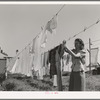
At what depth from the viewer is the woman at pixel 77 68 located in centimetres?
204

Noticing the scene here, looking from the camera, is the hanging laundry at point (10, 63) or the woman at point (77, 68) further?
the hanging laundry at point (10, 63)

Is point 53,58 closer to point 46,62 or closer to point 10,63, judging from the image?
point 46,62

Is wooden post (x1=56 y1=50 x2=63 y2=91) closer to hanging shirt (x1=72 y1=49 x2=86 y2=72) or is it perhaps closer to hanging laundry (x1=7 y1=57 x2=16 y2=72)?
hanging shirt (x1=72 y1=49 x2=86 y2=72)

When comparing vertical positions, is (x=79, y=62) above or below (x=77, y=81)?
above

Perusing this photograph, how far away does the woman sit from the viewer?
2.04 m

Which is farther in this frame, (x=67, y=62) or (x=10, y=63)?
(x=10, y=63)

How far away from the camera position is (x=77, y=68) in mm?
2045

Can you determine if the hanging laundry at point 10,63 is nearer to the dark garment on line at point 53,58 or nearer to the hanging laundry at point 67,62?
the dark garment on line at point 53,58

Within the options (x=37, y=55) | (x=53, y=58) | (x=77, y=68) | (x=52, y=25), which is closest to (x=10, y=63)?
(x=37, y=55)

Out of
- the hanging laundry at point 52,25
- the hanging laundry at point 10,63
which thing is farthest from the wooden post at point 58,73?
the hanging laundry at point 10,63

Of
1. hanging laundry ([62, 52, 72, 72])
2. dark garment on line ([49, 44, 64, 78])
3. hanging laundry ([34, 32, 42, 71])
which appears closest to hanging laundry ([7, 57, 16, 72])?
hanging laundry ([34, 32, 42, 71])

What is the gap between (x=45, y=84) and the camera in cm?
215

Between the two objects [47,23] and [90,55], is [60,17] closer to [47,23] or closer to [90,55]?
[47,23]

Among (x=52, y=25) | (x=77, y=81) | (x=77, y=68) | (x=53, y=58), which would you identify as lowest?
(x=77, y=81)
